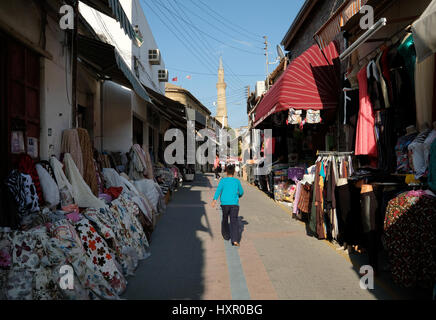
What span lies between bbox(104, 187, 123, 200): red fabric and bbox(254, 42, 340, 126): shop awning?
13.2 feet

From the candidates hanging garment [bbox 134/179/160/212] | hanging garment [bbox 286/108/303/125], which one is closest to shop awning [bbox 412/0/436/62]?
hanging garment [bbox 286/108/303/125]

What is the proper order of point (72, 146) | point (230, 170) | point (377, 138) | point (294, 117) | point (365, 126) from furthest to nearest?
point (294, 117) < point (230, 170) < point (72, 146) < point (365, 126) < point (377, 138)

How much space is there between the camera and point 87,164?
588 cm

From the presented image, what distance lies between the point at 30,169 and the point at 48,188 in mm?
337

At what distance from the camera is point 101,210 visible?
15.9 ft

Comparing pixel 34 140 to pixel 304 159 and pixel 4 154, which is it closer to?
pixel 4 154

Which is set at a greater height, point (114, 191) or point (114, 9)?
point (114, 9)

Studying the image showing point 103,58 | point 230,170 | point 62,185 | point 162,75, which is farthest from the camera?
point 162,75

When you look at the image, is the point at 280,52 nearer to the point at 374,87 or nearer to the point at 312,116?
the point at 312,116

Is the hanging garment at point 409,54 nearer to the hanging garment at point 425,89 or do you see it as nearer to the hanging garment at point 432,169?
the hanging garment at point 425,89

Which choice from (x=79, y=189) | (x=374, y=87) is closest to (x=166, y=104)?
(x=79, y=189)

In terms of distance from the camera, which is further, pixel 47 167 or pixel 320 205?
pixel 320 205
